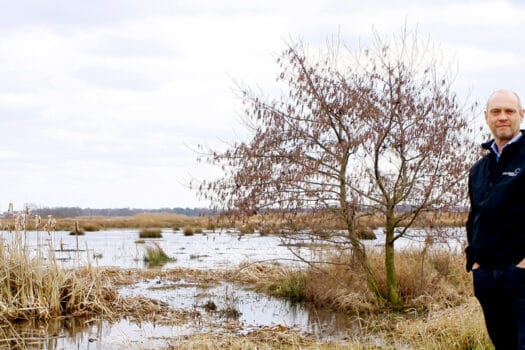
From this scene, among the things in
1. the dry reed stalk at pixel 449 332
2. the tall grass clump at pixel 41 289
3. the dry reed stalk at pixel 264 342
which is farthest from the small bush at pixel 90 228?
the dry reed stalk at pixel 449 332

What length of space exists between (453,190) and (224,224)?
3.61 m

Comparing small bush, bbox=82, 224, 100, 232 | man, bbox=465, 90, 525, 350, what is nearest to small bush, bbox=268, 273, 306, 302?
man, bbox=465, 90, 525, 350

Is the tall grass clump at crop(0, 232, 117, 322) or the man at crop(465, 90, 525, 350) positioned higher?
the man at crop(465, 90, 525, 350)

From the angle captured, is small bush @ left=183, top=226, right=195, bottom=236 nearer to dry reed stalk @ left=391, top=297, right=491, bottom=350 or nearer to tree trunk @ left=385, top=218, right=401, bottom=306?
tree trunk @ left=385, top=218, right=401, bottom=306

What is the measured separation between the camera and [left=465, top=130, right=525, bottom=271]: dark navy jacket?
13.4 ft

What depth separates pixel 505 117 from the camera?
14.3ft

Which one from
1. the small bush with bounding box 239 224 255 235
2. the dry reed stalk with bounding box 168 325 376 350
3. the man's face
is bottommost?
the dry reed stalk with bounding box 168 325 376 350

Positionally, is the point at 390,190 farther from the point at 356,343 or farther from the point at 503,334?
the point at 503,334

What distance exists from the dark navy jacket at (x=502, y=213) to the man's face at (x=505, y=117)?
0.08 meters

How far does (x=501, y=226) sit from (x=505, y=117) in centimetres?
74

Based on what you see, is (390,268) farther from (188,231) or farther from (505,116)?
(188,231)

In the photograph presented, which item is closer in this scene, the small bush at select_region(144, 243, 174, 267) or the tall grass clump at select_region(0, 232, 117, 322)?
the tall grass clump at select_region(0, 232, 117, 322)

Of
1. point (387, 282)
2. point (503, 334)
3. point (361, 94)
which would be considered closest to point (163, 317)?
point (387, 282)

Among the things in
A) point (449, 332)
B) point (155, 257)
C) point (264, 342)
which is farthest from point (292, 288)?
point (155, 257)
